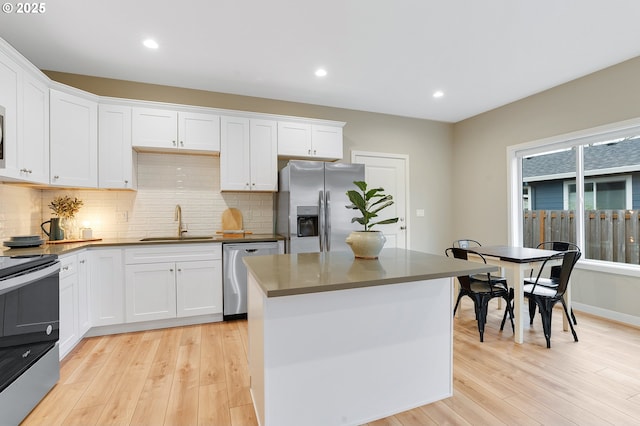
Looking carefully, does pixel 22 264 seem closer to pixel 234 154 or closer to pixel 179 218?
pixel 179 218

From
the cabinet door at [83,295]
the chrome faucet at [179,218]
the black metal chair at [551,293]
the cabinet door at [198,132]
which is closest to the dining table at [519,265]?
the black metal chair at [551,293]

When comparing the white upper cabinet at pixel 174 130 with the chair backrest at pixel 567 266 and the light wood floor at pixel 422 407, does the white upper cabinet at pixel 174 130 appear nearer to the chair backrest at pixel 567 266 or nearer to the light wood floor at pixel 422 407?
the light wood floor at pixel 422 407

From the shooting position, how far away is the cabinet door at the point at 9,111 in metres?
2.20

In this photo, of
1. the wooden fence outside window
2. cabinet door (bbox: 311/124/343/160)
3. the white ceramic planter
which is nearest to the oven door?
the white ceramic planter

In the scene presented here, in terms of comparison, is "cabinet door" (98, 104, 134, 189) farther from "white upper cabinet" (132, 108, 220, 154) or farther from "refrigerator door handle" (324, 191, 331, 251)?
"refrigerator door handle" (324, 191, 331, 251)

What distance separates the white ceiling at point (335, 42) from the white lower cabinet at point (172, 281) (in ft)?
6.40

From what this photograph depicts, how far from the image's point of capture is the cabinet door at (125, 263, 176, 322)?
3.09 m

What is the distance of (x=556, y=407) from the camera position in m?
1.89

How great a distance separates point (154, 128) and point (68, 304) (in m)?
1.92

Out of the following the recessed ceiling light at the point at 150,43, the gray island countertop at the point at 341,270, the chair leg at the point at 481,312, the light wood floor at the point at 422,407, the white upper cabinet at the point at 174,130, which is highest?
the recessed ceiling light at the point at 150,43

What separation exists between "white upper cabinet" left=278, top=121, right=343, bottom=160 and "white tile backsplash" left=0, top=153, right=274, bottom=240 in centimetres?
72

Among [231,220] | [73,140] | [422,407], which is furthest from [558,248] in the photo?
[73,140]

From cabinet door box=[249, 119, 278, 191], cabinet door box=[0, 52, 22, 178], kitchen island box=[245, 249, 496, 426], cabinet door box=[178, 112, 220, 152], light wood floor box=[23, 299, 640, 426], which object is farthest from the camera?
cabinet door box=[249, 119, 278, 191]

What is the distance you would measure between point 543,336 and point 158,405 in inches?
131
